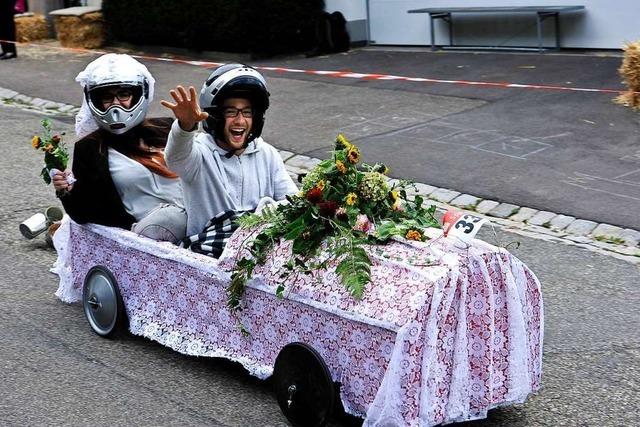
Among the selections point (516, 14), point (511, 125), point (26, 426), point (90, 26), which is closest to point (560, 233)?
point (511, 125)

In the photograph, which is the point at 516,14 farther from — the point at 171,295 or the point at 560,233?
the point at 171,295

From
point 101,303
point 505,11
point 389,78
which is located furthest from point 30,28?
point 101,303

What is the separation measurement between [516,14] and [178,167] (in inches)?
405

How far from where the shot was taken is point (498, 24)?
1562cm

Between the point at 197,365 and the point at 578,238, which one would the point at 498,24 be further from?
the point at 197,365

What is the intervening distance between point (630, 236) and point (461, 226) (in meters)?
3.77

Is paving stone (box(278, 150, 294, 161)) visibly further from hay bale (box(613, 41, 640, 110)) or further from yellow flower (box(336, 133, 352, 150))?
yellow flower (box(336, 133, 352, 150))

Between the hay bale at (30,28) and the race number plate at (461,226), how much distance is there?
15.9 meters

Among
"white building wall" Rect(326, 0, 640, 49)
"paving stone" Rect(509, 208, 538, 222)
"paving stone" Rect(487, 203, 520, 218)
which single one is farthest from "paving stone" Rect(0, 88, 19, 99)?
"paving stone" Rect(509, 208, 538, 222)

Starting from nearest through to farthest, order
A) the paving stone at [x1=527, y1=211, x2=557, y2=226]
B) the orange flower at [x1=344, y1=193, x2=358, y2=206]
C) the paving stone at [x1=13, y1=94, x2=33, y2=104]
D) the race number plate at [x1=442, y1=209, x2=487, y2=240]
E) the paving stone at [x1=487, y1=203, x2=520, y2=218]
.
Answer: the race number plate at [x1=442, y1=209, x2=487, y2=240], the orange flower at [x1=344, y1=193, x2=358, y2=206], the paving stone at [x1=527, y1=211, x2=557, y2=226], the paving stone at [x1=487, y1=203, x2=520, y2=218], the paving stone at [x1=13, y1=94, x2=33, y2=104]

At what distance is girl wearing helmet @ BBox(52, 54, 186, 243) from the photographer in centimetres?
648

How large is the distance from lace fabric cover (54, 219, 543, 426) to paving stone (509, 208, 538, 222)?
12.4ft

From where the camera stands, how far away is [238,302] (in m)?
5.48

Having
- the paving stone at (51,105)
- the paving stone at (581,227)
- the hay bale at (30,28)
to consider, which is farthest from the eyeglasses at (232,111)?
the hay bale at (30,28)
